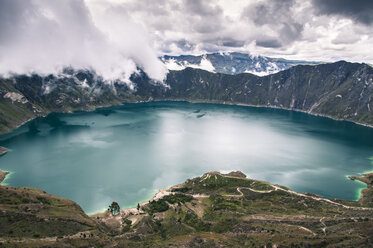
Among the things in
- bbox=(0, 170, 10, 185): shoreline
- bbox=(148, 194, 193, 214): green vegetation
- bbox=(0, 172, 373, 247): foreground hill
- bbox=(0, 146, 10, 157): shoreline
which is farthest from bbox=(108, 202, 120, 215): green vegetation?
bbox=(0, 146, 10, 157): shoreline

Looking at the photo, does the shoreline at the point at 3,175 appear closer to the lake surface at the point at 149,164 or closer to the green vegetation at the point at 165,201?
the lake surface at the point at 149,164

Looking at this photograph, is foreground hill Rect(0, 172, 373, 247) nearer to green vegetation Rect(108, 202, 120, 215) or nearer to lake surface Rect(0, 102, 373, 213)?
green vegetation Rect(108, 202, 120, 215)

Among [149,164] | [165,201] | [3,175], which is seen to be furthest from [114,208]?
[3,175]

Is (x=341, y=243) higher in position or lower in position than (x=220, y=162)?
higher

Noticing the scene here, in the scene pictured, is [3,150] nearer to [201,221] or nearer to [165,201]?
[165,201]

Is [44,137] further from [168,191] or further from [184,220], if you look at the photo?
[184,220]

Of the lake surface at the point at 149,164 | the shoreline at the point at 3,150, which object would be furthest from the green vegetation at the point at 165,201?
the shoreline at the point at 3,150

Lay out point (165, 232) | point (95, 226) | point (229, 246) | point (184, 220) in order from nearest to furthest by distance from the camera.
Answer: point (229, 246) → point (95, 226) → point (165, 232) → point (184, 220)

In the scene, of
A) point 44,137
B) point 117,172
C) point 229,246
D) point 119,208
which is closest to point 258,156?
point 117,172

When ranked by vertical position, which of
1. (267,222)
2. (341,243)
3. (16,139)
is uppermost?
(341,243)
